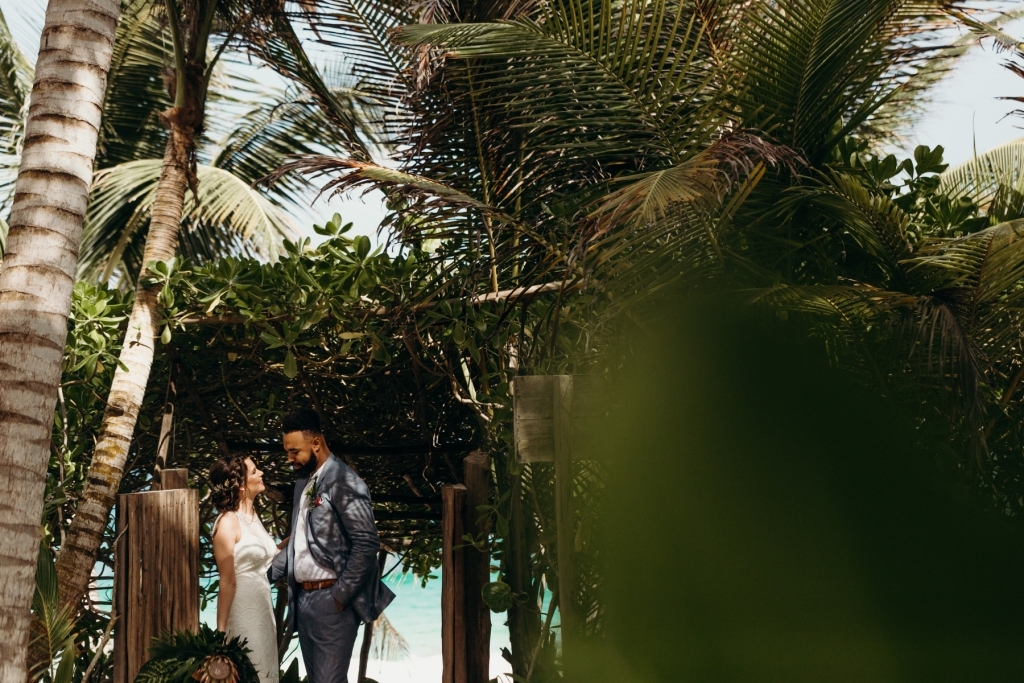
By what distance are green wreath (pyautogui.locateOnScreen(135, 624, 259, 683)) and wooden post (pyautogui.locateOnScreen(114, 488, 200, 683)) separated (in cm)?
37

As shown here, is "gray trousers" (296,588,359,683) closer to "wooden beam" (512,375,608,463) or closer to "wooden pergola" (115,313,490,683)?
"wooden pergola" (115,313,490,683)

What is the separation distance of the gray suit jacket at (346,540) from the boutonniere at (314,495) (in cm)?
1

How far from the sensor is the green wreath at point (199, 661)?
13.1ft

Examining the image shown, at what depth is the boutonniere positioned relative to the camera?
431 cm

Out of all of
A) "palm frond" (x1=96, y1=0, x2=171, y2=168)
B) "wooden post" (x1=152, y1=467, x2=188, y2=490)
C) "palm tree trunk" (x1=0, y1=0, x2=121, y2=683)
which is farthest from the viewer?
"palm frond" (x1=96, y1=0, x2=171, y2=168)

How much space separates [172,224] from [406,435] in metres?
1.91

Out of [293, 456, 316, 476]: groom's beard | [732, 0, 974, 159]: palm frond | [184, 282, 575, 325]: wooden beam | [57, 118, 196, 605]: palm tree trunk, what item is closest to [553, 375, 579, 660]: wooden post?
[184, 282, 575, 325]: wooden beam

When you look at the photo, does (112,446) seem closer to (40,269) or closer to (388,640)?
(40,269)

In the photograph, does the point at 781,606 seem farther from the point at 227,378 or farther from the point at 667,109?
the point at 227,378

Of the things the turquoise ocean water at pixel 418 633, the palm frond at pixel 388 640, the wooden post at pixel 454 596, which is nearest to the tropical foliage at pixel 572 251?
the wooden post at pixel 454 596

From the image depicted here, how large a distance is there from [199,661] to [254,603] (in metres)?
0.44

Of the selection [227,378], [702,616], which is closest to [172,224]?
[227,378]

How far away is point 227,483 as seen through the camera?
14.8 ft

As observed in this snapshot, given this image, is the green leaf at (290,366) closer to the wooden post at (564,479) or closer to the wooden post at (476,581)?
the wooden post at (476,581)
